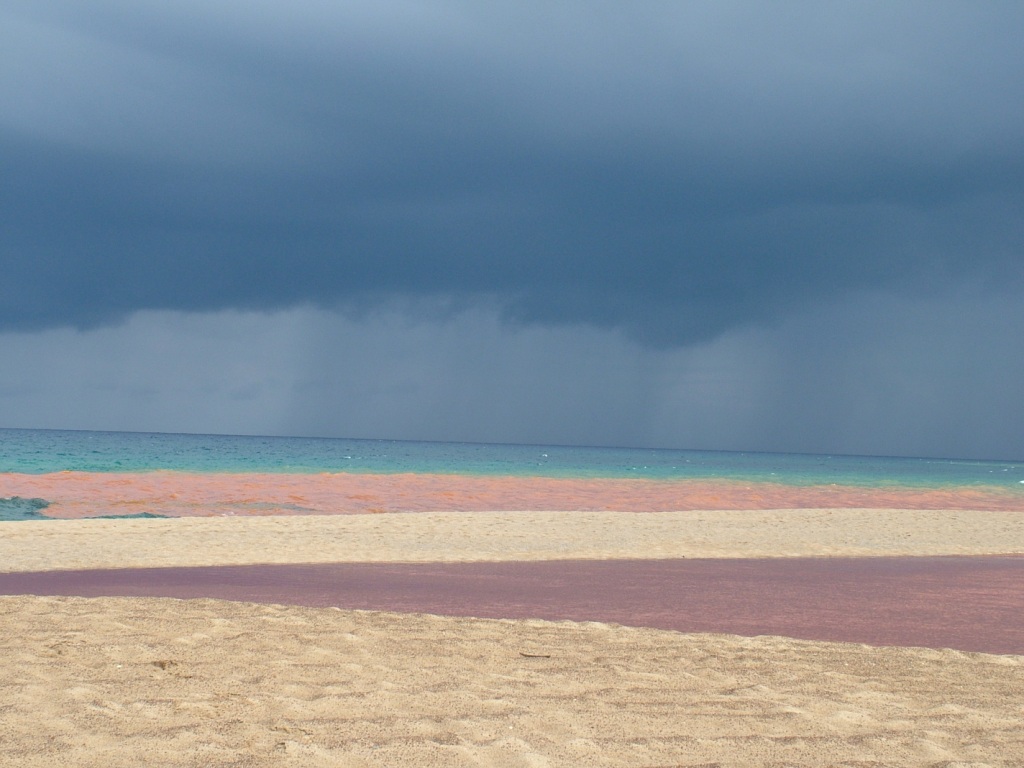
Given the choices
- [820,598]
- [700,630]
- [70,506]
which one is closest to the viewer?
[700,630]

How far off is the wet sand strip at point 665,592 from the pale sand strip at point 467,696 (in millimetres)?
1562

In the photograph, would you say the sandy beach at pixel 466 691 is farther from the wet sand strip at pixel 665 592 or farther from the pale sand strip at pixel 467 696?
the wet sand strip at pixel 665 592

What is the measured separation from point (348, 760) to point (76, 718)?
195 centimetres

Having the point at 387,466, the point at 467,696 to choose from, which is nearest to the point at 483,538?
the point at 467,696

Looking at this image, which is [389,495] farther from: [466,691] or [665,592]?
[466,691]

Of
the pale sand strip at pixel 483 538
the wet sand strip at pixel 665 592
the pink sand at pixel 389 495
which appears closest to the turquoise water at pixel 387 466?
the pink sand at pixel 389 495

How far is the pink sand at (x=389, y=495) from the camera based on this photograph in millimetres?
34250

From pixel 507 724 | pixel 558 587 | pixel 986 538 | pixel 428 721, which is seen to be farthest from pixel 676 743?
pixel 986 538

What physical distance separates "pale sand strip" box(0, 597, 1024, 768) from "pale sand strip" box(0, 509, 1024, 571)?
8.44 meters

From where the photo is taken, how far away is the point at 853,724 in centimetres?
650

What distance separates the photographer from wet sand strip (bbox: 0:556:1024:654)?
1105 centimetres

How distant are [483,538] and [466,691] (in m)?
15.3

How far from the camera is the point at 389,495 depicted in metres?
41.5

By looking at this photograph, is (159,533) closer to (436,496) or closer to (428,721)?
(428,721)
